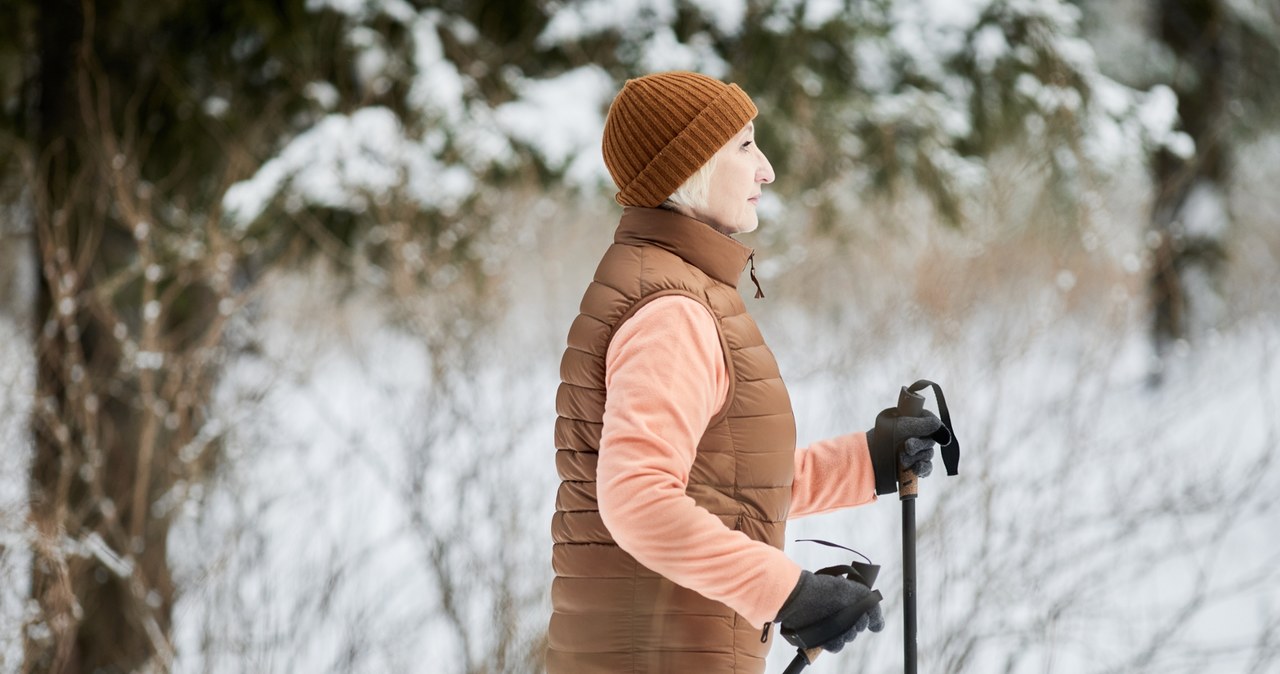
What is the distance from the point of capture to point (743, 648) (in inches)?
68.0

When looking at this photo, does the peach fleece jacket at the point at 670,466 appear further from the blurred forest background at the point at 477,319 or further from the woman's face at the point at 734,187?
the blurred forest background at the point at 477,319

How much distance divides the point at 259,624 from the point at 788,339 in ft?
7.85

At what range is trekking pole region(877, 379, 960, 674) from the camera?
71.3 inches

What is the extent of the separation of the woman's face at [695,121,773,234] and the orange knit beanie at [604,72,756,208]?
1.1 inches

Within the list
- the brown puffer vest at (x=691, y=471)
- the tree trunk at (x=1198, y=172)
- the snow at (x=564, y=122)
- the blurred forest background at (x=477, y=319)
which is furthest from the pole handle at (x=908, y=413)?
the tree trunk at (x=1198, y=172)

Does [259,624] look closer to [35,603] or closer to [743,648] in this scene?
[35,603]

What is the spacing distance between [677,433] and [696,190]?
14.9 inches

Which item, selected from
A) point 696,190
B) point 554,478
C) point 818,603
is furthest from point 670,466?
point 554,478

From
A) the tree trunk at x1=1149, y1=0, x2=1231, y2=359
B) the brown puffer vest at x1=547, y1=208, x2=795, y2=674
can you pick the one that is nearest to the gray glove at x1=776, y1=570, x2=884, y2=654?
the brown puffer vest at x1=547, y1=208, x2=795, y2=674

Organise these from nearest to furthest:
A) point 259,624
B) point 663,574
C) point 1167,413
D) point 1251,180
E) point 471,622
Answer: point 663,574, point 259,624, point 471,622, point 1167,413, point 1251,180

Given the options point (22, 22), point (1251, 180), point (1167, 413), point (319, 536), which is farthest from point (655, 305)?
point (1251, 180)

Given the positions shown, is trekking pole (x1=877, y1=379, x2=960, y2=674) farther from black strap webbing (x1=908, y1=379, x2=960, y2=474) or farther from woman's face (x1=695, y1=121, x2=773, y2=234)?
woman's face (x1=695, y1=121, x2=773, y2=234)

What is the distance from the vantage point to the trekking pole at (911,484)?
1811mm

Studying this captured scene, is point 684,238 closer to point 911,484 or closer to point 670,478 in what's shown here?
point 670,478
